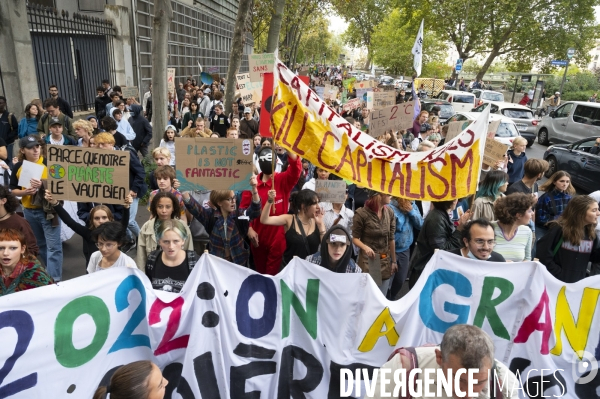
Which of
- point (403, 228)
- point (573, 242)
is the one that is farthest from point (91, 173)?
point (573, 242)

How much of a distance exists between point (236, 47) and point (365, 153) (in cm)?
818

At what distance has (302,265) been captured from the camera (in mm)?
3383

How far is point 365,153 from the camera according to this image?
3.99m

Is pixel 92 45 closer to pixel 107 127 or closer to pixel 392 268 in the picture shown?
pixel 107 127

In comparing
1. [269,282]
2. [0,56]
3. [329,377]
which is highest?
[0,56]

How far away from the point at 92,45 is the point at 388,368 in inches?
570

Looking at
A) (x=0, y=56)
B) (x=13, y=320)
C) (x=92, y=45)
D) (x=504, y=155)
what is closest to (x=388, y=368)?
(x=13, y=320)

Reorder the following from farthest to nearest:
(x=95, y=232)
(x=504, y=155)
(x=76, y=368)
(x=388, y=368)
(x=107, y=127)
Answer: (x=107, y=127) → (x=504, y=155) → (x=95, y=232) → (x=76, y=368) → (x=388, y=368)

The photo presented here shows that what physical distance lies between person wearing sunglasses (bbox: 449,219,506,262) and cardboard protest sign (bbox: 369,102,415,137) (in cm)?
387

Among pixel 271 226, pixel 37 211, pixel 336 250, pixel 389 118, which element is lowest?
pixel 37 211

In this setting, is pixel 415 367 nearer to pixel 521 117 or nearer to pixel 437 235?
pixel 437 235

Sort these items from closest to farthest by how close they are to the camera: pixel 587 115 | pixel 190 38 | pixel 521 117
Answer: pixel 587 115, pixel 521 117, pixel 190 38

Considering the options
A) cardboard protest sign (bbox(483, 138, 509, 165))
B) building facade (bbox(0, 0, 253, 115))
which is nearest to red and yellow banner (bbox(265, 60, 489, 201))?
cardboard protest sign (bbox(483, 138, 509, 165))

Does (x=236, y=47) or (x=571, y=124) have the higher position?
(x=236, y=47)
